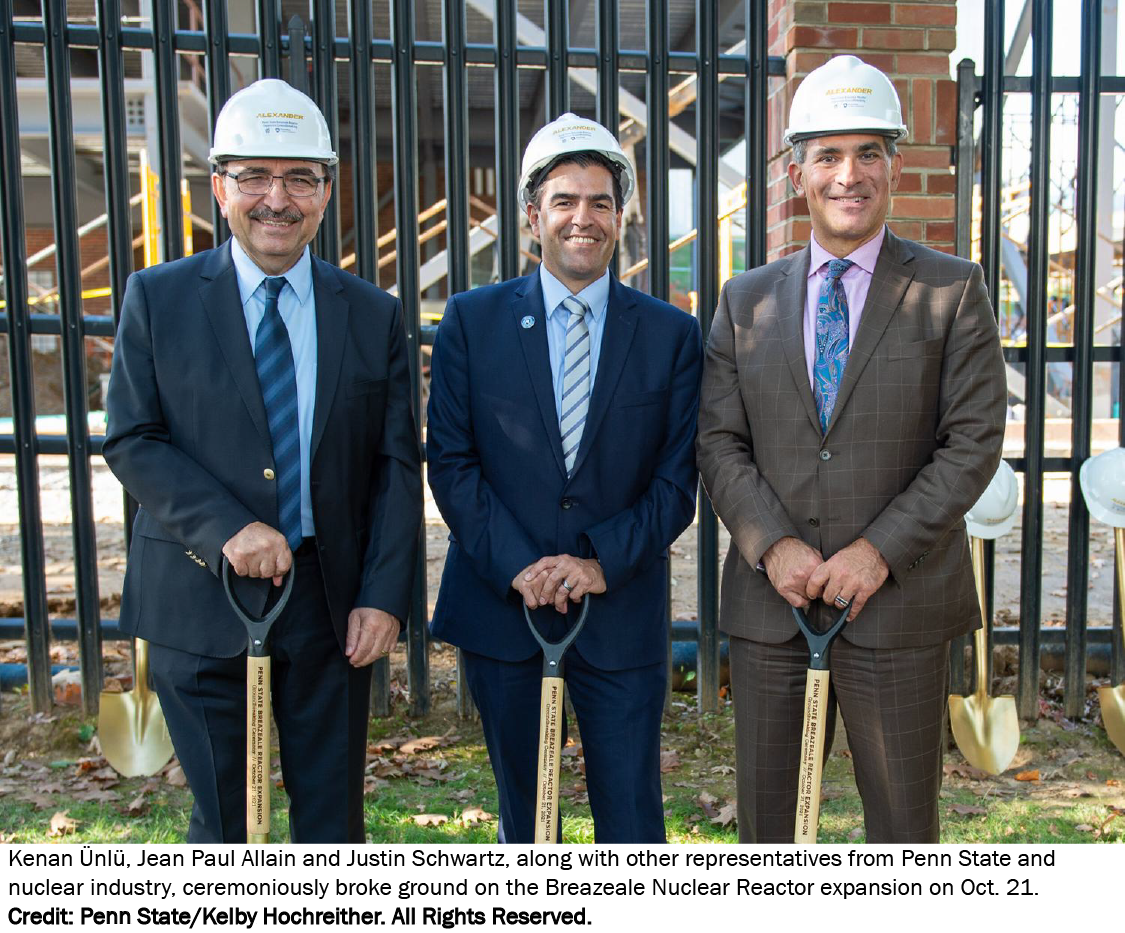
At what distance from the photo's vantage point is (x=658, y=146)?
4.41m

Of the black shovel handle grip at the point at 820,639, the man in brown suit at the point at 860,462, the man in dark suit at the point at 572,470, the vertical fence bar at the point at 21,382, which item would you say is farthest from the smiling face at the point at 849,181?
the vertical fence bar at the point at 21,382

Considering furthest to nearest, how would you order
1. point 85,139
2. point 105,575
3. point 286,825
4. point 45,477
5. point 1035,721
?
point 85,139
point 45,477
point 105,575
point 1035,721
point 286,825

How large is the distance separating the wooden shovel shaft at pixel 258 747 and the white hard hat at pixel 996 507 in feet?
9.04

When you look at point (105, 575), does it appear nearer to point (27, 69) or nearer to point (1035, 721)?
point (1035, 721)

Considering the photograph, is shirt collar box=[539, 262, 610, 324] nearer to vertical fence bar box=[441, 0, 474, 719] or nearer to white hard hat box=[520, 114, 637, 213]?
white hard hat box=[520, 114, 637, 213]

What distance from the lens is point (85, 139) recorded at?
13.5 meters

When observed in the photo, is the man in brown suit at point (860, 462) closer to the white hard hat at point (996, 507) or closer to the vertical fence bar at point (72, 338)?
the white hard hat at point (996, 507)

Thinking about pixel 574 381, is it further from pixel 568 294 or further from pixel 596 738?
pixel 596 738

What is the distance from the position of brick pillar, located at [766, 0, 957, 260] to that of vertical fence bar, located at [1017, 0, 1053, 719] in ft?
1.38

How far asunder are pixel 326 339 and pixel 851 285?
1.31 m

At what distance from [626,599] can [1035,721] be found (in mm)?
2672

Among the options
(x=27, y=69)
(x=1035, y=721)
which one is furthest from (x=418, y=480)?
(x=27, y=69)

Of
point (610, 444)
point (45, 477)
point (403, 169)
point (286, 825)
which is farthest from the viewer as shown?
point (45, 477)

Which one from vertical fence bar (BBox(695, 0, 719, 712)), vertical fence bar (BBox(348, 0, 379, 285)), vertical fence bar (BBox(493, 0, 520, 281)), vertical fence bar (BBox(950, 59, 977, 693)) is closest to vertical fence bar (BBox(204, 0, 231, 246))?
vertical fence bar (BBox(348, 0, 379, 285))
